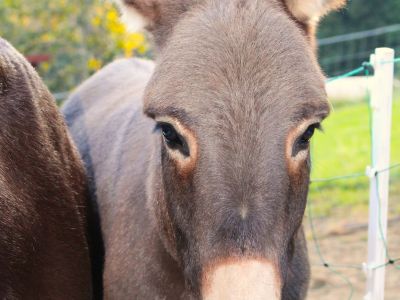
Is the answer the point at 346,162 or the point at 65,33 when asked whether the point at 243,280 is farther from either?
the point at 346,162

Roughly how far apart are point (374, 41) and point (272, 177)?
21.8m

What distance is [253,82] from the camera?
8.21ft

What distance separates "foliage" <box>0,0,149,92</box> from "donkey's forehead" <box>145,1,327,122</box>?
5747mm

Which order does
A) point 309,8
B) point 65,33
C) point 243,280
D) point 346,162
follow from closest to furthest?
point 243,280 → point 309,8 → point 65,33 → point 346,162

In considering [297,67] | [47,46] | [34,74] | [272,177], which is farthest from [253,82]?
[47,46]

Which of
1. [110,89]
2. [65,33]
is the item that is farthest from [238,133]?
[65,33]

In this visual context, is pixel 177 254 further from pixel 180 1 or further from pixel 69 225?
pixel 180 1

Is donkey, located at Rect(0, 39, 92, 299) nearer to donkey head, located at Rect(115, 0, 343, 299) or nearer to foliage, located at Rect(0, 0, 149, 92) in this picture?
donkey head, located at Rect(115, 0, 343, 299)

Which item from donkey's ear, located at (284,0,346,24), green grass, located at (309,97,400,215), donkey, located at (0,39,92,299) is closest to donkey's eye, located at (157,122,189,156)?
donkey's ear, located at (284,0,346,24)

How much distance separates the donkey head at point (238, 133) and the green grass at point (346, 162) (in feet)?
10.8

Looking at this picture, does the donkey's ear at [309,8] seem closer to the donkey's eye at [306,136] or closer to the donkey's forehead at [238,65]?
the donkey's forehead at [238,65]

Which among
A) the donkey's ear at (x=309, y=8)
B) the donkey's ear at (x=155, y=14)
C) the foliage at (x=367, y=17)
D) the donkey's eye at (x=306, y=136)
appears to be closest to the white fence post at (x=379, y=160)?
the donkey's ear at (x=309, y=8)

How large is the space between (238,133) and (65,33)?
669 centimetres

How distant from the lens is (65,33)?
28.4 feet
